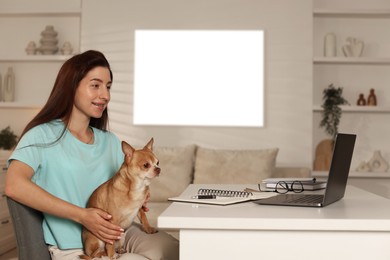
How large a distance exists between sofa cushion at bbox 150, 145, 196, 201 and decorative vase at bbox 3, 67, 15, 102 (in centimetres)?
157

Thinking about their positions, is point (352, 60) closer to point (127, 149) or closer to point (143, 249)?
point (143, 249)

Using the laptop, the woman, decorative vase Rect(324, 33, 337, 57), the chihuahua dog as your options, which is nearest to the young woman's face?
the woman

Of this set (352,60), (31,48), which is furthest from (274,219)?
(31,48)

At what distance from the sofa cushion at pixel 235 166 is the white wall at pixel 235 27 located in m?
0.46

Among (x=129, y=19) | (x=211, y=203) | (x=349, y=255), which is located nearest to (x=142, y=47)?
(x=129, y=19)

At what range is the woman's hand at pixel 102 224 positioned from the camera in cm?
188

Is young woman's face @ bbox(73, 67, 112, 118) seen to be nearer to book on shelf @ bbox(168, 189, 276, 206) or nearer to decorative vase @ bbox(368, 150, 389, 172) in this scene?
book on shelf @ bbox(168, 189, 276, 206)

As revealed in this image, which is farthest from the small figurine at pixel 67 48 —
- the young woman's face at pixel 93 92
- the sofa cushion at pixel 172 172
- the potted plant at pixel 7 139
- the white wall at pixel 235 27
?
the young woman's face at pixel 93 92

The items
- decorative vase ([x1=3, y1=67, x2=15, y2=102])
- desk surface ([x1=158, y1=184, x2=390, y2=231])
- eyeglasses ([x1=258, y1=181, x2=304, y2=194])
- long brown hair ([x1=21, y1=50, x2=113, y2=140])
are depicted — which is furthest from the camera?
decorative vase ([x1=3, y1=67, x2=15, y2=102])

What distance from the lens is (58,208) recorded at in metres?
1.90

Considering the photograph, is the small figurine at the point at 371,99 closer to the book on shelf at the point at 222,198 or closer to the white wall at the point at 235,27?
the white wall at the point at 235,27

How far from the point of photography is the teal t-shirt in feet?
6.65

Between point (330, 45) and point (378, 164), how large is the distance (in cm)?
112

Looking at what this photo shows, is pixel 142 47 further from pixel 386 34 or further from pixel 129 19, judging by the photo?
pixel 386 34
